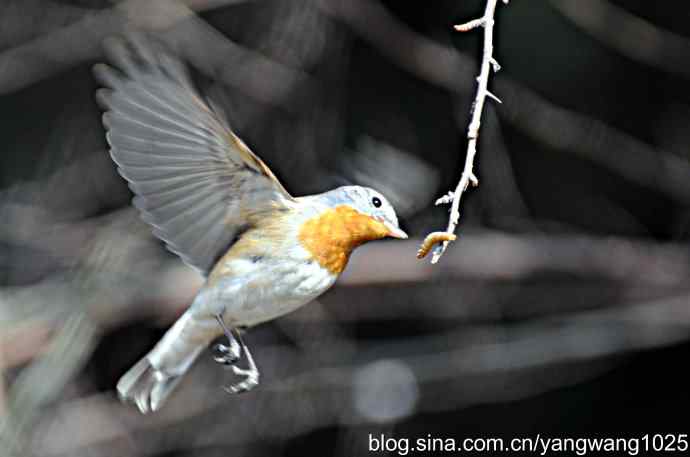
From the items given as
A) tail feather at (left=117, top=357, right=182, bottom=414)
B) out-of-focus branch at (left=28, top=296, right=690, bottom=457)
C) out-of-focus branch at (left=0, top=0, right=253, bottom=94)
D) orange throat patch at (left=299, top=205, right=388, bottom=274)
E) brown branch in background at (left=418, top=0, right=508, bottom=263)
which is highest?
brown branch in background at (left=418, top=0, right=508, bottom=263)

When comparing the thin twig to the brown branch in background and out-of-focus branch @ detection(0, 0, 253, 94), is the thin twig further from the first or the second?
out-of-focus branch @ detection(0, 0, 253, 94)

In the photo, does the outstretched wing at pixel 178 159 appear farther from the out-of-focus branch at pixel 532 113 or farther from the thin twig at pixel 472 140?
→ the out-of-focus branch at pixel 532 113

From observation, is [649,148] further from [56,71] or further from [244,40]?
[56,71]

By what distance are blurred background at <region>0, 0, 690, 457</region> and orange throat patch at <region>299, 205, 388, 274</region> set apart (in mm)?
1705

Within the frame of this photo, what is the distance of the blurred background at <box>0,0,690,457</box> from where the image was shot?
163 inches

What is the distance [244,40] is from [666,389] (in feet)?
7.17

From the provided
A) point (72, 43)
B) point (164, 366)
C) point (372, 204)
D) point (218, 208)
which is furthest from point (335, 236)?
point (72, 43)

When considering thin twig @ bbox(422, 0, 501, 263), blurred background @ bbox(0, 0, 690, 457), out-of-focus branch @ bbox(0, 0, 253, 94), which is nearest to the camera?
thin twig @ bbox(422, 0, 501, 263)

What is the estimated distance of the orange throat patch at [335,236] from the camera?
7.19 ft

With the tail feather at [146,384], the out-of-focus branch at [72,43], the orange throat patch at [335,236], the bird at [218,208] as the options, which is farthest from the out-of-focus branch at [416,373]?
the orange throat patch at [335,236]

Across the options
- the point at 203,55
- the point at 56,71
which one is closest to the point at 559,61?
the point at 203,55

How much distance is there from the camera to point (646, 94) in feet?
15.6

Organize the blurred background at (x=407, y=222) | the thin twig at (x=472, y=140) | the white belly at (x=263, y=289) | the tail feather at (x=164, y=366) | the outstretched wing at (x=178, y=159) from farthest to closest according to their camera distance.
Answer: the blurred background at (x=407, y=222) → the tail feather at (x=164, y=366) → the white belly at (x=263, y=289) → the outstretched wing at (x=178, y=159) → the thin twig at (x=472, y=140)

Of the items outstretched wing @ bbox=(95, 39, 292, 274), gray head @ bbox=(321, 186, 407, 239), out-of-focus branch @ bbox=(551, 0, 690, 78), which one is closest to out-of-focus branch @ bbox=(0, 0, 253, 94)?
out-of-focus branch @ bbox=(551, 0, 690, 78)
